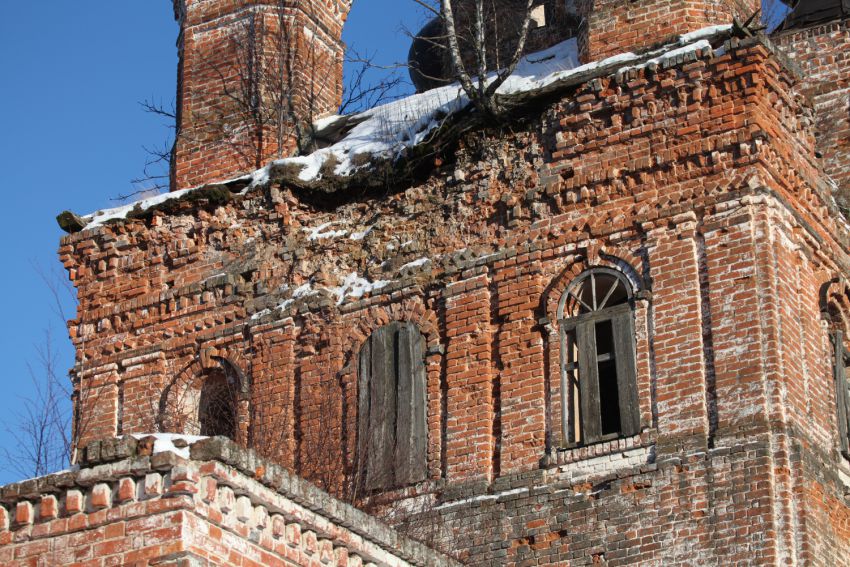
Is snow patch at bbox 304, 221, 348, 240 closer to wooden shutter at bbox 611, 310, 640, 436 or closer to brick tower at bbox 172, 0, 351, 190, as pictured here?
brick tower at bbox 172, 0, 351, 190

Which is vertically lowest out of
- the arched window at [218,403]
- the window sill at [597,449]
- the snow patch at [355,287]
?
the window sill at [597,449]

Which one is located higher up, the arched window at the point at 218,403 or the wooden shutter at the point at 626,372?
the arched window at the point at 218,403

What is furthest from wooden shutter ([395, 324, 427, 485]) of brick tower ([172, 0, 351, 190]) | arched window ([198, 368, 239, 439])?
brick tower ([172, 0, 351, 190])

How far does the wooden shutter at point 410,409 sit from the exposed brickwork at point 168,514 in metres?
5.63

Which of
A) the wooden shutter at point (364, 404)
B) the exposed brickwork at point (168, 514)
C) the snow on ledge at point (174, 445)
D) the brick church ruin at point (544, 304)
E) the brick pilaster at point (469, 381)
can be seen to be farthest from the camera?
the wooden shutter at point (364, 404)

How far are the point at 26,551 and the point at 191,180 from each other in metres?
10.0

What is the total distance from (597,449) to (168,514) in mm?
6395

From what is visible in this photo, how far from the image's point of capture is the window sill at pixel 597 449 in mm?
16188

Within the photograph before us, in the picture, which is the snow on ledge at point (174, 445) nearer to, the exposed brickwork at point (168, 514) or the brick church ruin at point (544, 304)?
the exposed brickwork at point (168, 514)

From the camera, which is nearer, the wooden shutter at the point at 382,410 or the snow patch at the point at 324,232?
the wooden shutter at the point at 382,410

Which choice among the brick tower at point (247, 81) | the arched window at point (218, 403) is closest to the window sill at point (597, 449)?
the arched window at point (218, 403)

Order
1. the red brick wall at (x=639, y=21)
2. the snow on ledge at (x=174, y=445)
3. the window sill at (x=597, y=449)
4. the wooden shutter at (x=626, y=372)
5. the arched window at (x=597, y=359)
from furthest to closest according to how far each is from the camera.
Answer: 1. the red brick wall at (x=639, y=21)
2. the arched window at (x=597, y=359)
3. the wooden shutter at (x=626, y=372)
4. the window sill at (x=597, y=449)
5. the snow on ledge at (x=174, y=445)

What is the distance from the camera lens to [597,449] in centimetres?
1645

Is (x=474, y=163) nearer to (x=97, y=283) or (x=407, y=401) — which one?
(x=407, y=401)
